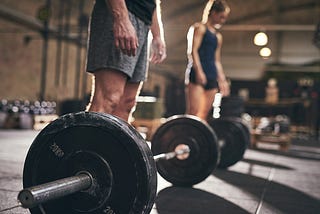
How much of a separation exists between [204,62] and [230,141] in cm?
60

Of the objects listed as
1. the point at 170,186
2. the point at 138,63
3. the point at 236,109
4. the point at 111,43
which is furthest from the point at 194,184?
the point at 236,109

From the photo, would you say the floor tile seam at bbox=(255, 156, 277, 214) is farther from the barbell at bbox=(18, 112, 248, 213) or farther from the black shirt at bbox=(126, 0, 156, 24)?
the black shirt at bbox=(126, 0, 156, 24)

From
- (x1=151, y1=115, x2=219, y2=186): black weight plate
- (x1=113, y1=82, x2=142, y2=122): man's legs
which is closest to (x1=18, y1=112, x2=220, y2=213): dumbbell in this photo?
(x1=113, y1=82, x2=142, y2=122): man's legs

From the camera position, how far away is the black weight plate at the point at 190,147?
6.42ft

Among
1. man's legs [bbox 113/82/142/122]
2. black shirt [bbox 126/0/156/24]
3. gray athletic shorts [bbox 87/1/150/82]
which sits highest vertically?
black shirt [bbox 126/0/156/24]

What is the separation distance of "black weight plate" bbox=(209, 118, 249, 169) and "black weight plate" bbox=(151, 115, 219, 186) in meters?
0.80

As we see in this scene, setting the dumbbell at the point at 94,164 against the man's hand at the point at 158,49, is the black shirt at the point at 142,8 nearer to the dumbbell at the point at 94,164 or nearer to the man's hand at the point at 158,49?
the man's hand at the point at 158,49

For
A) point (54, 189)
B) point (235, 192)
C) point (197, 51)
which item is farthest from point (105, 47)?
point (197, 51)

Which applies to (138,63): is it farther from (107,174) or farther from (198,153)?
(198,153)

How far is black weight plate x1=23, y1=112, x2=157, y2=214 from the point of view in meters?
1.02

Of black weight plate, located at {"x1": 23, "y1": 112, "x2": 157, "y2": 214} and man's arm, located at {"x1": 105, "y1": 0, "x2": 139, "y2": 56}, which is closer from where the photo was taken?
black weight plate, located at {"x1": 23, "y1": 112, "x2": 157, "y2": 214}

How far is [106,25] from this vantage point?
1257mm

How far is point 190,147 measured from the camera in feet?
6.49

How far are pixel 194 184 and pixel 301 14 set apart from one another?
39.0ft
